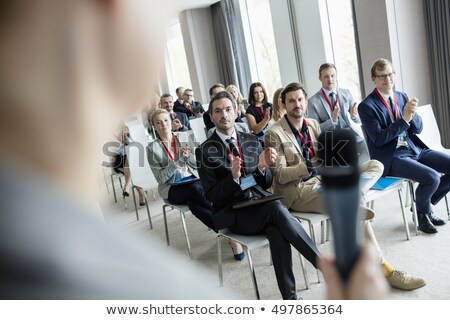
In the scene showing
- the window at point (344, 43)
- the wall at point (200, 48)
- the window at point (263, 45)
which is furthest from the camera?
the wall at point (200, 48)

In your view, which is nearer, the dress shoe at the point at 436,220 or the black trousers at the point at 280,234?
the black trousers at the point at 280,234

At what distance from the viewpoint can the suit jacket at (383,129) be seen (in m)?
3.37

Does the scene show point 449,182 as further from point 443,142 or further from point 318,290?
point 443,142

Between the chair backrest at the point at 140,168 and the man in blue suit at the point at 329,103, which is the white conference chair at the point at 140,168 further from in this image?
the man in blue suit at the point at 329,103

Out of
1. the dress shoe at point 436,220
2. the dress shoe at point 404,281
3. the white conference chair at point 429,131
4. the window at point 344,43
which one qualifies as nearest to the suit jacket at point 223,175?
the dress shoe at point 404,281

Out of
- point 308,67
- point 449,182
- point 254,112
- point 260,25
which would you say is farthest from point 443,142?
point 260,25

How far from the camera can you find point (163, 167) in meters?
3.92

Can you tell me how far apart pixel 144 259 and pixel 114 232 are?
37 millimetres

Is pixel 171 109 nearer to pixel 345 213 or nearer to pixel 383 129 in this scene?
pixel 383 129

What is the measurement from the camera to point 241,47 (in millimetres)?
9555

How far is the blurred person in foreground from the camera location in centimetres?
31

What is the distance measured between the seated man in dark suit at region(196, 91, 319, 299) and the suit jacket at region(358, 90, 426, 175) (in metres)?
1.06

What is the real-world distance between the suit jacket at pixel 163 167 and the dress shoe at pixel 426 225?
6.90 ft

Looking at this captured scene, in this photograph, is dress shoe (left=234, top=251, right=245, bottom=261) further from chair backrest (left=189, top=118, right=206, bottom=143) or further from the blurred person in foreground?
the blurred person in foreground
